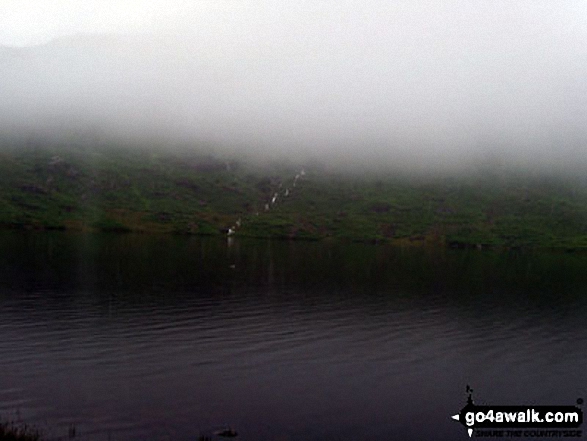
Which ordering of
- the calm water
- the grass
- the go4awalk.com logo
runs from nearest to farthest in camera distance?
the grass, the calm water, the go4awalk.com logo

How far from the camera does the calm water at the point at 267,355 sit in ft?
161

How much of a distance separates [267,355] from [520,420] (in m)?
29.4

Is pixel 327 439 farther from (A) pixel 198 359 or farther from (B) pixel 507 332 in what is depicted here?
(B) pixel 507 332

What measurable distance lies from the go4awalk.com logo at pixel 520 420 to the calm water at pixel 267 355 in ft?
5.48

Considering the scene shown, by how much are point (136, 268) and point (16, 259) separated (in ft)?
117

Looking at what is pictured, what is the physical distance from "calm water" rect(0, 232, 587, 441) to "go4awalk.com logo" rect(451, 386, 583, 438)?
1.67 meters

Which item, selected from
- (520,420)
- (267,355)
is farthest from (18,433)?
(520,420)

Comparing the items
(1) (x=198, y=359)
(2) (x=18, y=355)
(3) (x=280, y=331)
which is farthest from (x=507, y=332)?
(2) (x=18, y=355)

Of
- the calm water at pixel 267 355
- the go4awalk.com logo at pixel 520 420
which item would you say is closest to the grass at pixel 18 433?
the calm water at pixel 267 355

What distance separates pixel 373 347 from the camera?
78312 mm

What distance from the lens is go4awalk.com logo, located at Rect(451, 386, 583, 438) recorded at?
50.1 meters

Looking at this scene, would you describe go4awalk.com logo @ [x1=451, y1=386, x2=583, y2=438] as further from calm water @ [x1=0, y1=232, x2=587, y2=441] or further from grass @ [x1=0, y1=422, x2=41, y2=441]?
grass @ [x1=0, y1=422, x2=41, y2=441]

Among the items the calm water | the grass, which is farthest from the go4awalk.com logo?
the grass

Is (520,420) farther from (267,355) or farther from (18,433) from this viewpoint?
(18,433)
